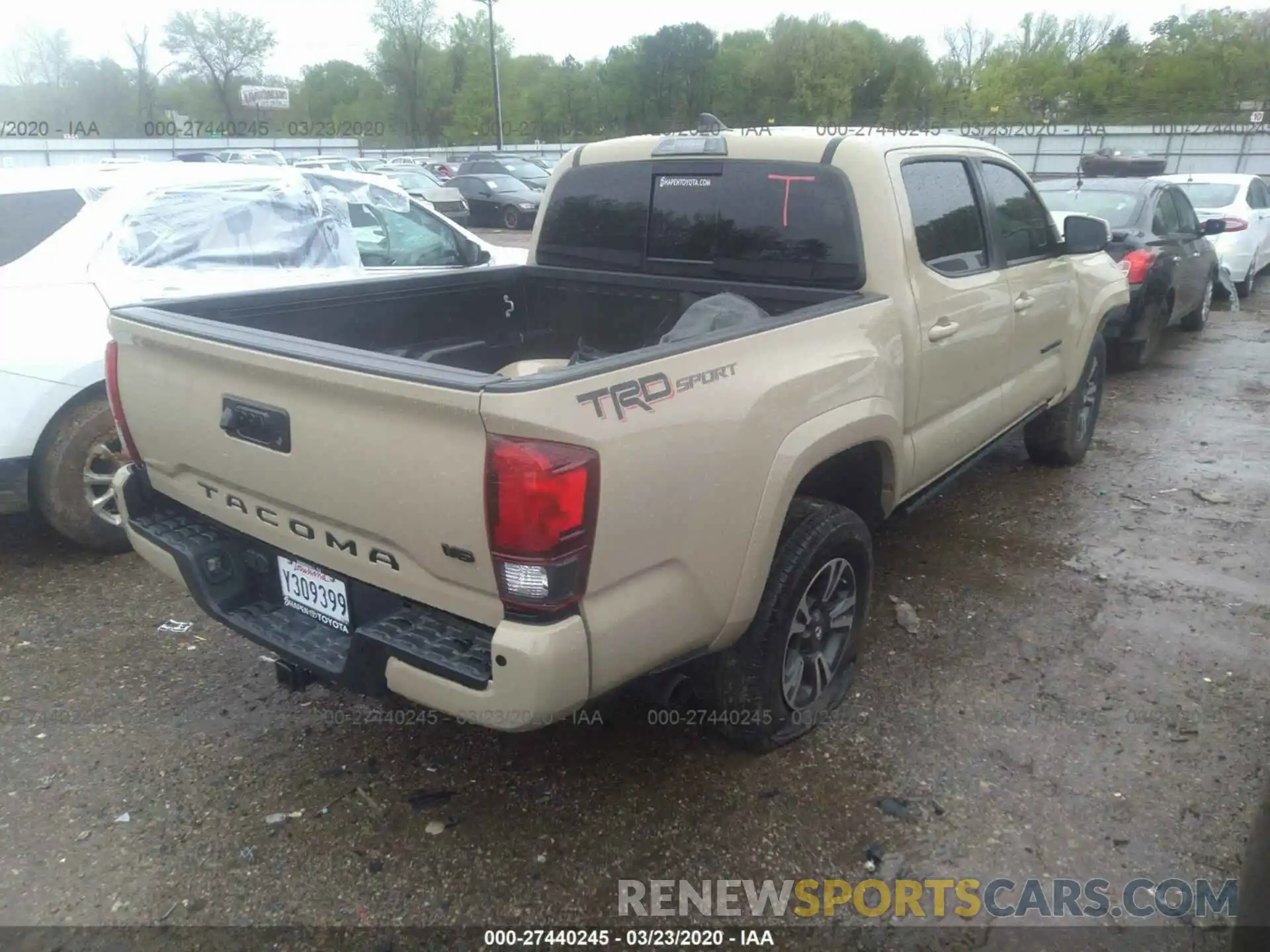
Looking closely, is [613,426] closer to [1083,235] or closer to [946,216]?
[946,216]

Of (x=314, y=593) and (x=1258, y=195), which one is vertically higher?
(x=1258, y=195)

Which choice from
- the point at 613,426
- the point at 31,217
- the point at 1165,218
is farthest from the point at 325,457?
the point at 1165,218

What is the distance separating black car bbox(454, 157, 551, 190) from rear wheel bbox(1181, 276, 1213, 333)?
60.7 feet

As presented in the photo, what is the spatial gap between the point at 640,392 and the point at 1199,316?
33.3ft

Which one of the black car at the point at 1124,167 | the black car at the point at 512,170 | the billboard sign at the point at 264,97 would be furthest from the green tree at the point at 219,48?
the black car at the point at 1124,167

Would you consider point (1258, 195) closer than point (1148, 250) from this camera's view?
No

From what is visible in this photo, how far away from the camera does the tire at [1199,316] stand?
32.7 ft

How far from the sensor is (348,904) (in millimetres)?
2492

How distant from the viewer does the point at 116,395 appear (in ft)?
10.1

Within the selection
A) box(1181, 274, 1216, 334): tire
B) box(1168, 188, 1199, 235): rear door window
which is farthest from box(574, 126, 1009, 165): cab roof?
box(1181, 274, 1216, 334): tire

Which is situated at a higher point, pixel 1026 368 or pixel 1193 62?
pixel 1193 62

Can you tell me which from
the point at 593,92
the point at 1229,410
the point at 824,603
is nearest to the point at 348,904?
the point at 824,603

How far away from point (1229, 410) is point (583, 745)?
6.47 meters

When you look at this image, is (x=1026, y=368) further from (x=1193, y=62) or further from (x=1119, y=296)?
(x=1193, y=62)
